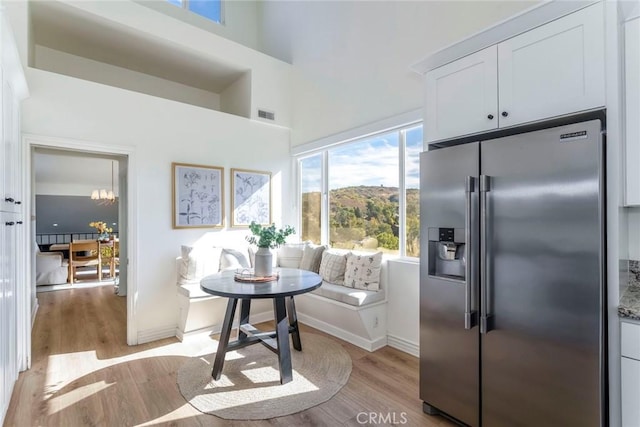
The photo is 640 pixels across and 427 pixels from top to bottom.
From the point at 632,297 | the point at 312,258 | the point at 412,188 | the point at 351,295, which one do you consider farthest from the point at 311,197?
the point at 632,297

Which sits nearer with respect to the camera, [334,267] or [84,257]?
[334,267]

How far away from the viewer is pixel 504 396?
5.86 feet

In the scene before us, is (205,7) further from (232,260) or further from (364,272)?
(364,272)

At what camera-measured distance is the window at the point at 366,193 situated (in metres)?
3.29

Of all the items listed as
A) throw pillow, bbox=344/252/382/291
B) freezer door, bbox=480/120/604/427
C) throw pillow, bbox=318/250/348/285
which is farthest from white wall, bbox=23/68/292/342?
freezer door, bbox=480/120/604/427

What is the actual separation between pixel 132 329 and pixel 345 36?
4020 mm

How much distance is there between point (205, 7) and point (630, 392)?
5962 mm

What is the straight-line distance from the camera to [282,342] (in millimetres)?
2549

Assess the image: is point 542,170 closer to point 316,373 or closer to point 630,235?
point 630,235

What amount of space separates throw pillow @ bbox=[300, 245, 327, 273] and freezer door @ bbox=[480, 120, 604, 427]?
2.30 m

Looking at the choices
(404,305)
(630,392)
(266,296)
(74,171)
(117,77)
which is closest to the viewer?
(630,392)

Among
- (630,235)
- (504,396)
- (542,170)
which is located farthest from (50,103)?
(630,235)

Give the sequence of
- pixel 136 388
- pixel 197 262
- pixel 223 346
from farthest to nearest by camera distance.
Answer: pixel 197 262
pixel 223 346
pixel 136 388

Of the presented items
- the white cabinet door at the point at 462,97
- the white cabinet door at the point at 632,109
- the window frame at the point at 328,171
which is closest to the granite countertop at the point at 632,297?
the white cabinet door at the point at 632,109
